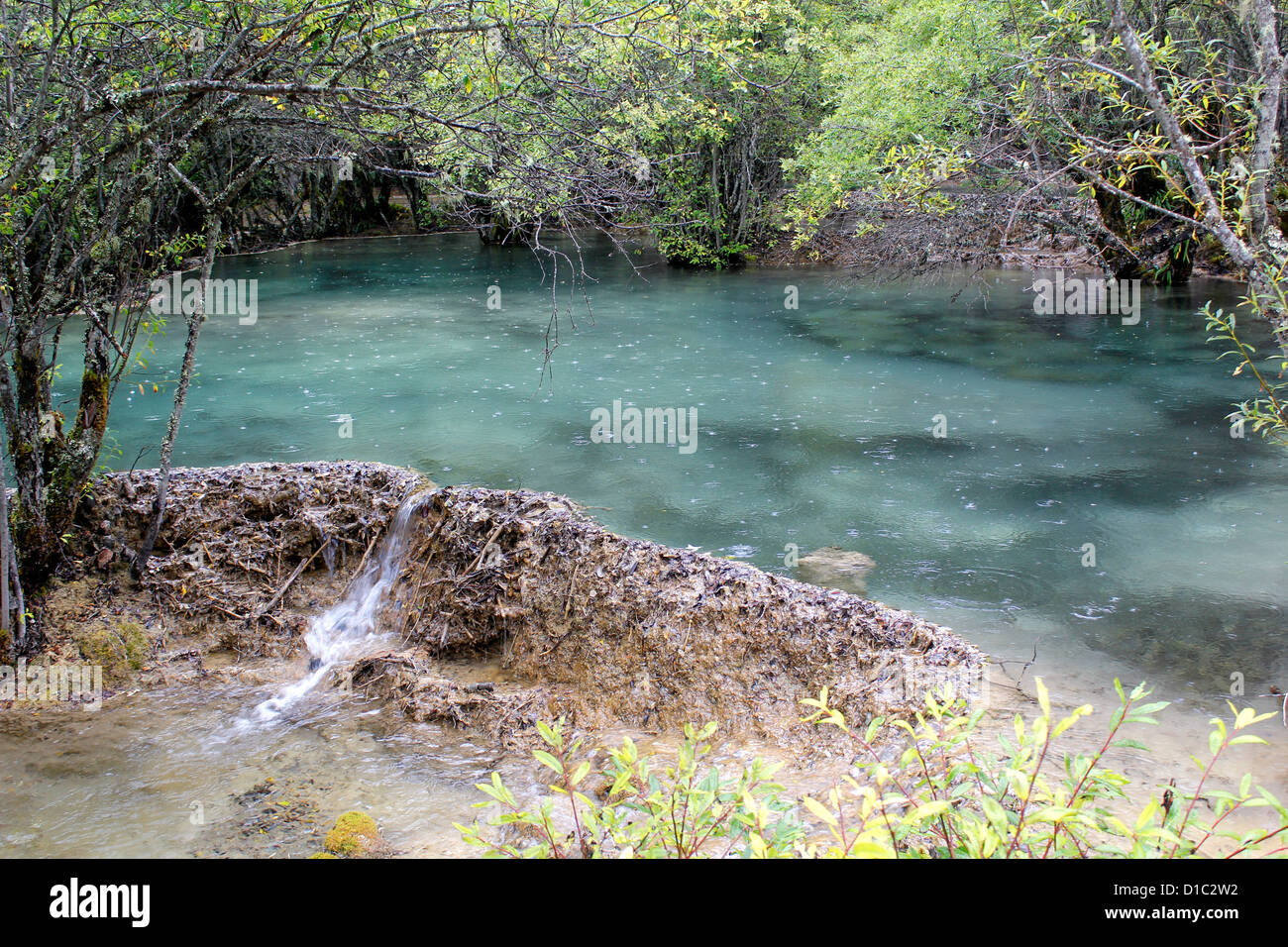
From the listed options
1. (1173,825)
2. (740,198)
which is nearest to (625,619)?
(1173,825)

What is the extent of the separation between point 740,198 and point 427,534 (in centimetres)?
2207

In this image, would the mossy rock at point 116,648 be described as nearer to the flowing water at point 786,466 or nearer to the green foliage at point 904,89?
the flowing water at point 786,466

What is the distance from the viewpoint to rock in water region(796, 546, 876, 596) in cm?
759

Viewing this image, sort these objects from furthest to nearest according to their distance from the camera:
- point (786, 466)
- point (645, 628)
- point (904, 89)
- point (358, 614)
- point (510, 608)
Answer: point (904, 89)
point (786, 466)
point (358, 614)
point (510, 608)
point (645, 628)

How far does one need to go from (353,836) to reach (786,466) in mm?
6851

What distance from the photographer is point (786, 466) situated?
10641 millimetres

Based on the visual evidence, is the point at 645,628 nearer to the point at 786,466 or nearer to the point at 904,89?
the point at 786,466

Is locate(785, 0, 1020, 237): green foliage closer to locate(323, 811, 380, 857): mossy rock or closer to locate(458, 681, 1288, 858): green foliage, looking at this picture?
locate(323, 811, 380, 857): mossy rock

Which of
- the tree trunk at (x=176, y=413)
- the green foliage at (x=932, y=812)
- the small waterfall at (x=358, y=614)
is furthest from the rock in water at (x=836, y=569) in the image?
the tree trunk at (x=176, y=413)

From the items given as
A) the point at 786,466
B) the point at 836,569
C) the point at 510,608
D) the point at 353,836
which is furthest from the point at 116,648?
the point at 786,466

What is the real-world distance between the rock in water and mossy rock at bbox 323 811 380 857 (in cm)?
393

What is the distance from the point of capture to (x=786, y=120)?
2667cm

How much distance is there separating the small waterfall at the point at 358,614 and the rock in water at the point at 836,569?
134 inches
